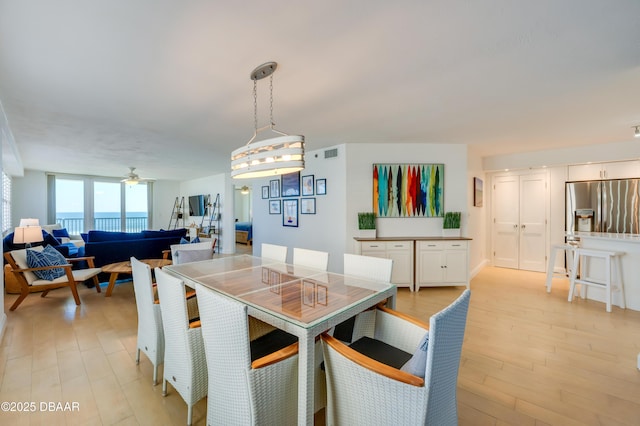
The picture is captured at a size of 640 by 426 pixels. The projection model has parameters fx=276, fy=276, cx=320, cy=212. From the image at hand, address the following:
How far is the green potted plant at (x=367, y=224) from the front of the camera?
4.43 metres

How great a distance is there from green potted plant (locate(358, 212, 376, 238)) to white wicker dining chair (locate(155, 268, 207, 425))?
123 inches

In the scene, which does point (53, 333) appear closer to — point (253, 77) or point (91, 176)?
point (253, 77)

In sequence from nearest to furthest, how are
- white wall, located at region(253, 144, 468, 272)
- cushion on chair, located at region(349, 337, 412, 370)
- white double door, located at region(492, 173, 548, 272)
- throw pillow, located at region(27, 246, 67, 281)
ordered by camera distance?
cushion on chair, located at region(349, 337, 412, 370), throw pillow, located at region(27, 246, 67, 281), white wall, located at region(253, 144, 468, 272), white double door, located at region(492, 173, 548, 272)

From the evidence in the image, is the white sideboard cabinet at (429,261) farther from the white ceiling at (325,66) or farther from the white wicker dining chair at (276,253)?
the white ceiling at (325,66)

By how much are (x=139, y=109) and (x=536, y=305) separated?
531 centimetres

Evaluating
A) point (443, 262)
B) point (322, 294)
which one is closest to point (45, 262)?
point (322, 294)

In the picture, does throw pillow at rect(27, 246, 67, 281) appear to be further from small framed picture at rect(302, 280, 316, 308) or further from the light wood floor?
small framed picture at rect(302, 280, 316, 308)

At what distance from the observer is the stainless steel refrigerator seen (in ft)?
14.3

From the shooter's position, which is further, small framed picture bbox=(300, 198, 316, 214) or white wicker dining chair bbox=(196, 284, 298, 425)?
small framed picture bbox=(300, 198, 316, 214)

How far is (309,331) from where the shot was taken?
4.38 ft

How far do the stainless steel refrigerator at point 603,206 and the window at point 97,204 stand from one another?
11.2 m

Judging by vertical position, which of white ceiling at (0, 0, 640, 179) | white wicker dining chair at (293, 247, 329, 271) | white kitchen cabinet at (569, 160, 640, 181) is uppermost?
white ceiling at (0, 0, 640, 179)

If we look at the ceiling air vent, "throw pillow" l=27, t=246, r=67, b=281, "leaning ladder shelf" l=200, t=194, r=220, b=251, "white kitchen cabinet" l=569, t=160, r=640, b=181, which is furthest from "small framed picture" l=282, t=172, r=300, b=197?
"white kitchen cabinet" l=569, t=160, r=640, b=181

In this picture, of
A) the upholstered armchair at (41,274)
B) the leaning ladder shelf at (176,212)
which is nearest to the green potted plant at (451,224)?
the upholstered armchair at (41,274)
